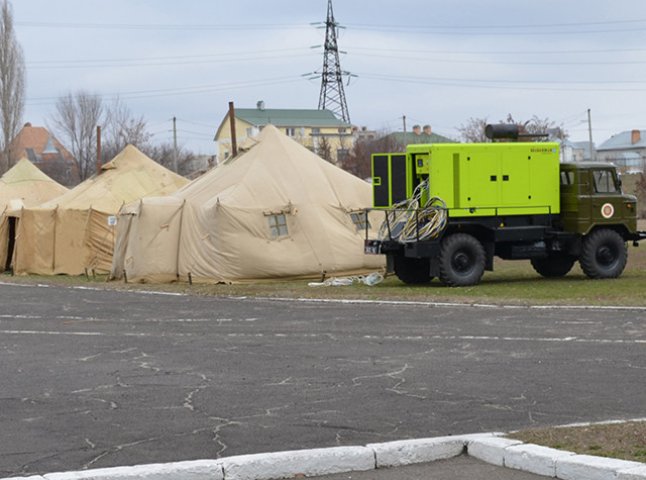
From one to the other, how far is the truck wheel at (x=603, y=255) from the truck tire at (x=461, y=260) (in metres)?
2.85

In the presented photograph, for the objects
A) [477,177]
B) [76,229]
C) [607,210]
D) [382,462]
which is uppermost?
[477,177]

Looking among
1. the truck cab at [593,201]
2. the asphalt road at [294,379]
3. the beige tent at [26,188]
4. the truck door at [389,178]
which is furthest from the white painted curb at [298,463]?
the beige tent at [26,188]

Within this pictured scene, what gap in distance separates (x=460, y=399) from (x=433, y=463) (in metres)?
2.32

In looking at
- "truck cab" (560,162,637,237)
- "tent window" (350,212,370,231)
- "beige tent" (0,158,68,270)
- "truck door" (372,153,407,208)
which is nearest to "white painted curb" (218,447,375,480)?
"truck door" (372,153,407,208)

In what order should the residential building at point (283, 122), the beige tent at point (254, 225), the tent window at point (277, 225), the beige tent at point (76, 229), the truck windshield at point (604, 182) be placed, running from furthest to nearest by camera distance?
the residential building at point (283, 122), the beige tent at point (76, 229), the tent window at point (277, 225), the beige tent at point (254, 225), the truck windshield at point (604, 182)

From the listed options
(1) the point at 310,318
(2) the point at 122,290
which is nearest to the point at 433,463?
(1) the point at 310,318

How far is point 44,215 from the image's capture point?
37719 millimetres

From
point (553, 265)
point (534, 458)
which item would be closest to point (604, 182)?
point (553, 265)

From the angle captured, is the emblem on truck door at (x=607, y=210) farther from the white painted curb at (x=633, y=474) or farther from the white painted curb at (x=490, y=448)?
the white painted curb at (x=633, y=474)

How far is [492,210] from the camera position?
84.4 feet

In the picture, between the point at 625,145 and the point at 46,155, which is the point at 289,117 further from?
the point at 625,145

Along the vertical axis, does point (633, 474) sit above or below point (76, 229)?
below

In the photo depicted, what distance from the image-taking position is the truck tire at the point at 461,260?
25078mm

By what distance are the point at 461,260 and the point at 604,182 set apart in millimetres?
4500
